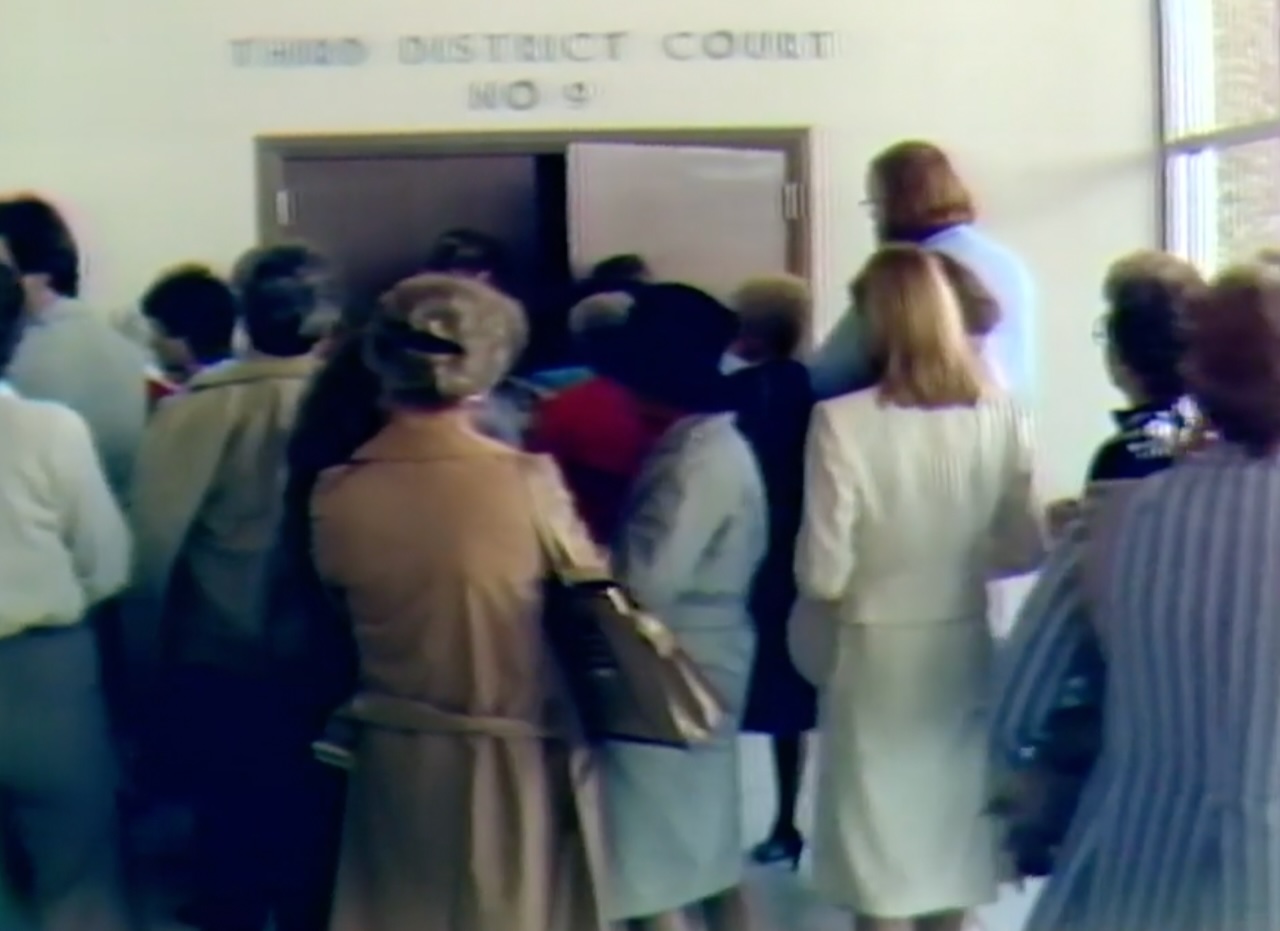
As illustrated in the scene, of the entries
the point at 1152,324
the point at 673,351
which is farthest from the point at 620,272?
the point at 1152,324

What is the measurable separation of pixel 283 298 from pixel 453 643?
1.03 meters

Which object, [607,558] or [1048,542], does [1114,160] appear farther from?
[607,558]

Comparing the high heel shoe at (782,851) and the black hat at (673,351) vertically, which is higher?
the black hat at (673,351)

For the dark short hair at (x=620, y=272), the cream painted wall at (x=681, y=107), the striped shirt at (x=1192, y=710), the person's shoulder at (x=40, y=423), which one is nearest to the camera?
the striped shirt at (x=1192, y=710)

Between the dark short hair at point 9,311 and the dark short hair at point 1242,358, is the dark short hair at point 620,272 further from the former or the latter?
the dark short hair at point 1242,358

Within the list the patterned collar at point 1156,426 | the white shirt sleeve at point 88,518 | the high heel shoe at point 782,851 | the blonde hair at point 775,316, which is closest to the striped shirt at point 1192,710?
the patterned collar at point 1156,426

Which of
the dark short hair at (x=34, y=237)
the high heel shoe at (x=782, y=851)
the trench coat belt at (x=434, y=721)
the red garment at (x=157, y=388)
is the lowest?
the high heel shoe at (x=782, y=851)

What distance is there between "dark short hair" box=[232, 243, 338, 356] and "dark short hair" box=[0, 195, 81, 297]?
0.69 meters

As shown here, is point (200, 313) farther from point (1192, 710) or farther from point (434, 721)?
point (1192, 710)

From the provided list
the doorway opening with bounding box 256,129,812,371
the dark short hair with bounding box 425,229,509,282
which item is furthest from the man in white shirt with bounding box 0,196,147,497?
the doorway opening with bounding box 256,129,812,371

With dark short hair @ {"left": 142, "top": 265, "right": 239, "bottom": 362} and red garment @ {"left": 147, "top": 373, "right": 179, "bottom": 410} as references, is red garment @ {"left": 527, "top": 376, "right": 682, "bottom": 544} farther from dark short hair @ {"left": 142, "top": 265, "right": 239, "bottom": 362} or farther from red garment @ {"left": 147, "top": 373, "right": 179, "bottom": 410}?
red garment @ {"left": 147, "top": 373, "right": 179, "bottom": 410}

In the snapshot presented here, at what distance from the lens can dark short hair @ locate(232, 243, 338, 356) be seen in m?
3.76

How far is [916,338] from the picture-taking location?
3686mm

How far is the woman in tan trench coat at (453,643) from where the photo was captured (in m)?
3.02
